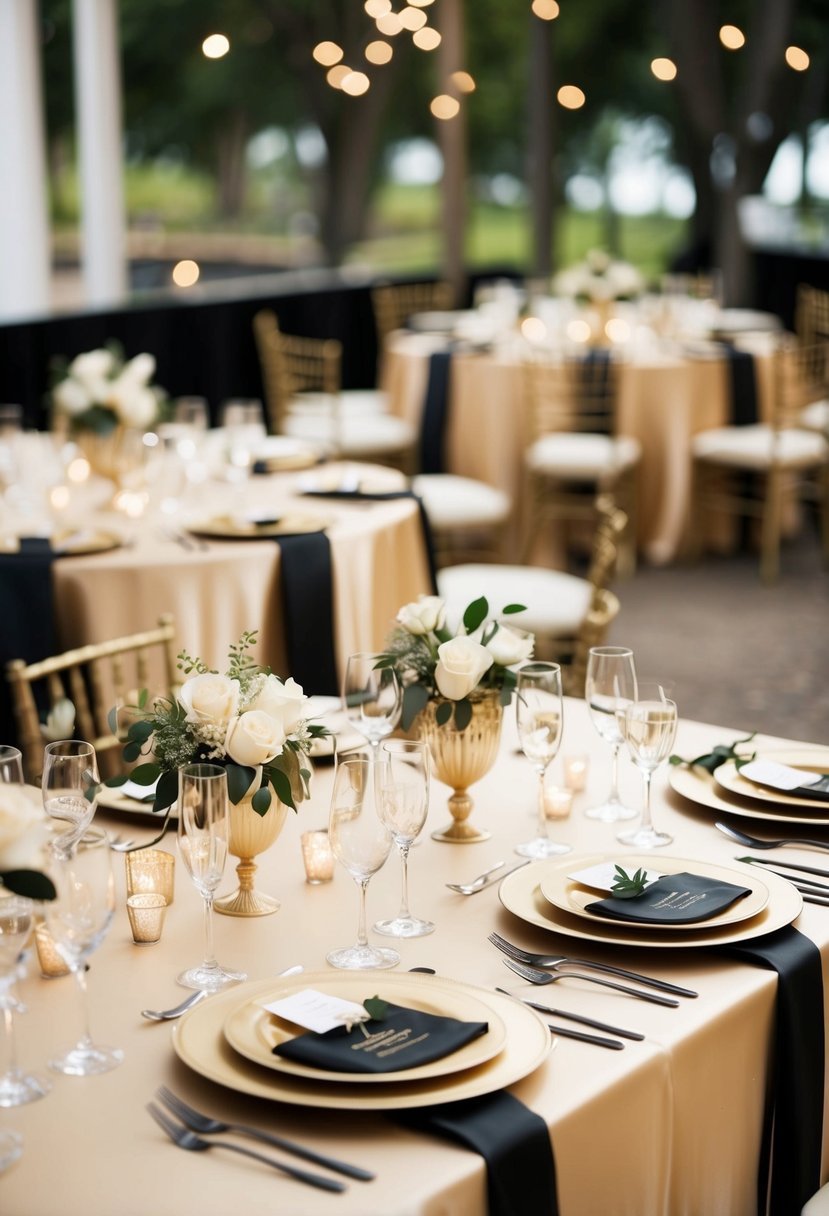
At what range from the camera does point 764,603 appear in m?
6.87

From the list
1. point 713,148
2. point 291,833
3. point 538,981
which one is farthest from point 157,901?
point 713,148

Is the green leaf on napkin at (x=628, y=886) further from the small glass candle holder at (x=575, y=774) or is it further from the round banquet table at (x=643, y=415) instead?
the round banquet table at (x=643, y=415)

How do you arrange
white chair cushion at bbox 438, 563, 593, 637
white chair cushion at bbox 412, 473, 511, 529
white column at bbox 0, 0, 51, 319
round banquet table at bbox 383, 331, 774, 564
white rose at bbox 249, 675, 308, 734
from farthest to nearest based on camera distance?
1. white column at bbox 0, 0, 51, 319
2. round banquet table at bbox 383, 331, 774, 564
3. white chair cushion at bbox 412, 473, 511, 529
4. white chair cushion at bbox 438, 563, 593, 637
5. white rose at bbox 249, 675, 308, 734

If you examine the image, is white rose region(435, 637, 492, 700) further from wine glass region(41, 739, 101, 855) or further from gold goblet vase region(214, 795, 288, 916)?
wine glass region(41, 739, 101, 855)

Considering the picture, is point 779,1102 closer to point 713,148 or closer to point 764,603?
point 764,603

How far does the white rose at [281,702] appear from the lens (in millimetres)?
1837

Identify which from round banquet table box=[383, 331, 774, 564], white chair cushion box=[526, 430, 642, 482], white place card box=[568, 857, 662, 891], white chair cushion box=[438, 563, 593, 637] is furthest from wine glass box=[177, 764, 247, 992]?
round banquet table box=[383, 331, 774, 564]

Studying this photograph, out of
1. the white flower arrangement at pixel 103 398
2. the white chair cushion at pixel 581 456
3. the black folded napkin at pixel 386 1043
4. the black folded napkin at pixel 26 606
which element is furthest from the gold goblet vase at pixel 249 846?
the white chair cushion at pixel 581 456

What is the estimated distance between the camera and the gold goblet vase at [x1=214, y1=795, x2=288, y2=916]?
1861mm

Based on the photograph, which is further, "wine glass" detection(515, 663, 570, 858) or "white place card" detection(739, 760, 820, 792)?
"white place card" detection(739, 760, 820, 792)

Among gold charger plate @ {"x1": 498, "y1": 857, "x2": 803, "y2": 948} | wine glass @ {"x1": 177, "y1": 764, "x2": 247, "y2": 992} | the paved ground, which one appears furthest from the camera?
the paved ground

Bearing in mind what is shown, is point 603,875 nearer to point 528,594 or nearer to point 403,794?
point 403,794

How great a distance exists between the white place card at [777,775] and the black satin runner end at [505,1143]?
36.2 inches

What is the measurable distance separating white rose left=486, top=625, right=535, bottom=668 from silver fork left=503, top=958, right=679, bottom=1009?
52cm
